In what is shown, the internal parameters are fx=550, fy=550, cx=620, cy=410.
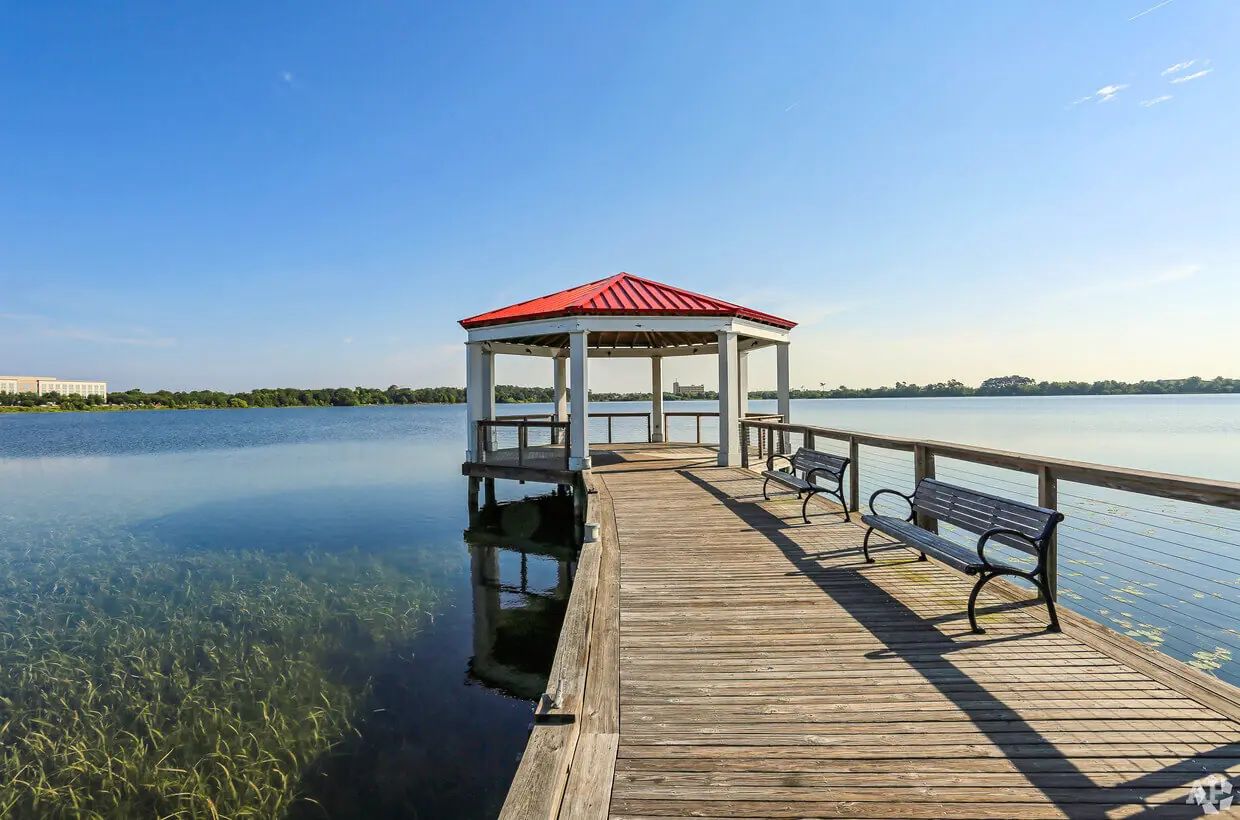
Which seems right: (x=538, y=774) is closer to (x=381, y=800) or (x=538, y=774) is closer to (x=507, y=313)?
(x=381, y=800)

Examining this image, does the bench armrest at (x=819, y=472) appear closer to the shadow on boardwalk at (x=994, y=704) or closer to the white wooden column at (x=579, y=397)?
the shadow on boardwalk at (x=994, y=704)

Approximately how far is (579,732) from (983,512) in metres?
3.48

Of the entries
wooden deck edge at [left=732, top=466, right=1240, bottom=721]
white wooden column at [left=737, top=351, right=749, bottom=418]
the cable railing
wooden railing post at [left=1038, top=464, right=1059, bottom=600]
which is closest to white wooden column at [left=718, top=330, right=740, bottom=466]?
the cable railing

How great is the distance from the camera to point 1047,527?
11.4 ft

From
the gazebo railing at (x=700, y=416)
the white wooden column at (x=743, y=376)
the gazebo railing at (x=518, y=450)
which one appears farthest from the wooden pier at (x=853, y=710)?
the white wooden column at (x=743, y=376)

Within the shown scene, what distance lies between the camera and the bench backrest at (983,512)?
11.8 feet

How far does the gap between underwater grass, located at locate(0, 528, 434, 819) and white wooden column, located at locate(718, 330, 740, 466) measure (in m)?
5.89

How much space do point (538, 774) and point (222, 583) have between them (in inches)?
355

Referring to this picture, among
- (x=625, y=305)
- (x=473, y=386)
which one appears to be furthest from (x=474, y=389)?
(x=625, y=305)

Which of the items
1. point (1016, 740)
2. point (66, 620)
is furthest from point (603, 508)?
point (66, 620)

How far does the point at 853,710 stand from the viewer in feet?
8.62

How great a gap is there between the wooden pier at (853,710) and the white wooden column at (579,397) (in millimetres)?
5712

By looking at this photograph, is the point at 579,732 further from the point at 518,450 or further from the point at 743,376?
the point at 743,376

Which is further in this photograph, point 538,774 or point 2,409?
point 2,409
